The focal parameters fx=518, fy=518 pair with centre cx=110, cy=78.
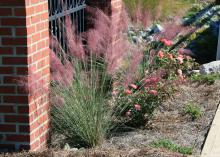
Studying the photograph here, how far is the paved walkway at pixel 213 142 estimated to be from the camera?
4750 mm

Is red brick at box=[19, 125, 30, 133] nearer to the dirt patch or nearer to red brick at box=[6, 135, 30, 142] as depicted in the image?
red brick at box=[6, 135, 30, 142]

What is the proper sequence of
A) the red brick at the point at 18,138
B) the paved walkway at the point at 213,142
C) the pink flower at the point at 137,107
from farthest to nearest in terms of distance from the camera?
1. the pink flower at the point at 137,107
2. the paved walkway at the point at 213,142
3. the red brick at the point at 18,138

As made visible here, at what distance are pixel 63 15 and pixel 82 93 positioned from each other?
1.53 meters

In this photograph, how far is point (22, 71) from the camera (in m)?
4.34

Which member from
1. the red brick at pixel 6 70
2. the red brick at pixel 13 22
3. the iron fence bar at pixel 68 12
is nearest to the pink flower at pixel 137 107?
the iron fence bar at pixel 68 12

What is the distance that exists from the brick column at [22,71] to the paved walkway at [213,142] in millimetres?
1550

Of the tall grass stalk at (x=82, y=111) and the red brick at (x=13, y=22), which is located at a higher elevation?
the red brick at (x=13, y=22)

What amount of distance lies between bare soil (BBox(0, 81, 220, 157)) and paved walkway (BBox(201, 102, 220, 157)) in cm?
6

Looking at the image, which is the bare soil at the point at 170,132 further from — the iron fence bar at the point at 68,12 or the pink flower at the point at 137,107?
the iron fence bar at the point at 68,12

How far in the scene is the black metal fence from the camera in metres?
6.05

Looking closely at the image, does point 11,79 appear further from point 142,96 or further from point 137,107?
point 142,96

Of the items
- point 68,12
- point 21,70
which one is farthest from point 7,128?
point 68,12

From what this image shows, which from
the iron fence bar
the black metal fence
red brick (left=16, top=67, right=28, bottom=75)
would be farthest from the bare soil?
the iron fence bar

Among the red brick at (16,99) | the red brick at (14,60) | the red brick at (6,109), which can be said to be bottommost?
the red brick at (6,109)
